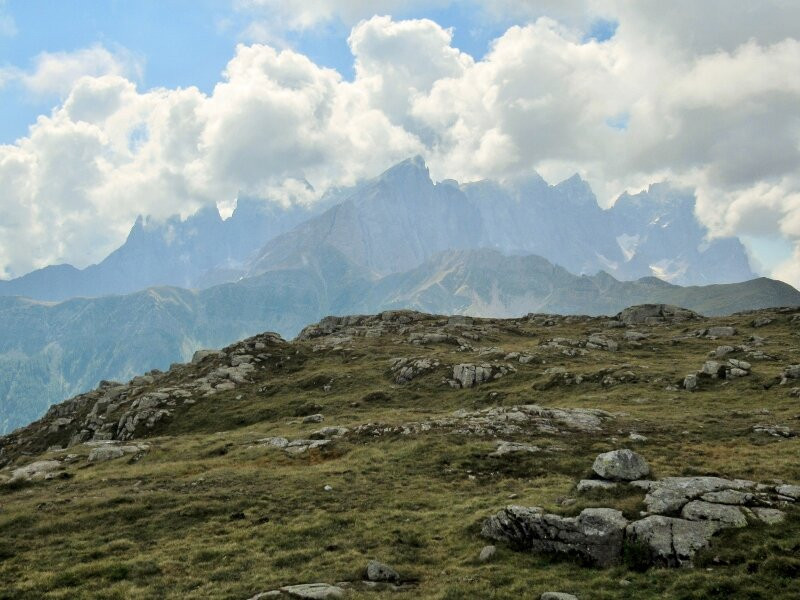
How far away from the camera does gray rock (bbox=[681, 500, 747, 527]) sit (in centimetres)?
2170

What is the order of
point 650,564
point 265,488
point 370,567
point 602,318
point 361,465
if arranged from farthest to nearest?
point 602,318 → point 361,465 → point 265,488 → point 370,567 → point 650,564

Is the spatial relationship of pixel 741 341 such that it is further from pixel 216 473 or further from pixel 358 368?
pixel 216 473

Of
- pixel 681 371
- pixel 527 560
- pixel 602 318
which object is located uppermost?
pixel 602 318

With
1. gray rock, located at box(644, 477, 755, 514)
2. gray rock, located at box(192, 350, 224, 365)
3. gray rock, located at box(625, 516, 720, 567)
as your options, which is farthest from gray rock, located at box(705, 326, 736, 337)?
gray rock, located at box(192, 350, 224, 365)

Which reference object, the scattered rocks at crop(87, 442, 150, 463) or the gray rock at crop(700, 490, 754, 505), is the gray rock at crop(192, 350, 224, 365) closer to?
the scattered rocks at crop(87, 442, 150, 463)

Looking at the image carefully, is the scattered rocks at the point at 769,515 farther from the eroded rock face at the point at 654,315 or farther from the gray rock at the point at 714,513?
the eroded rock face at the point at 654,315

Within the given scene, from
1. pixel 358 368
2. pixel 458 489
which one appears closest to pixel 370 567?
pixel 458 489

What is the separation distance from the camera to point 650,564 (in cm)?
2084

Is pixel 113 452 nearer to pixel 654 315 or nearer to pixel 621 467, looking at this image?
pixel 621 467

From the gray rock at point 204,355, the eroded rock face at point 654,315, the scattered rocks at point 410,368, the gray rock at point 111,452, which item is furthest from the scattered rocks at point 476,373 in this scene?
the eroded rock face at point 654,315

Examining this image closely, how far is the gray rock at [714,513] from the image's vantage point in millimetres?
21703

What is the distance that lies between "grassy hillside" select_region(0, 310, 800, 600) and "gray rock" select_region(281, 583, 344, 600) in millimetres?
1273

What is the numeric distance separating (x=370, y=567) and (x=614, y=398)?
151ft

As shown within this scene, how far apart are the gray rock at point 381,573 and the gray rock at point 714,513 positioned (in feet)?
45.7
